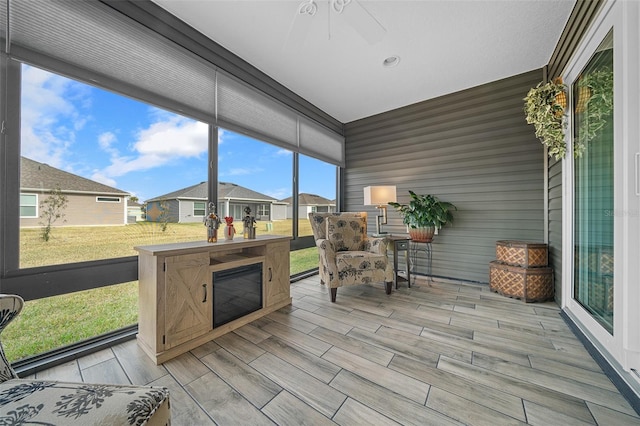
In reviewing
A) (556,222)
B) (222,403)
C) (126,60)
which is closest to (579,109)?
(556,222)

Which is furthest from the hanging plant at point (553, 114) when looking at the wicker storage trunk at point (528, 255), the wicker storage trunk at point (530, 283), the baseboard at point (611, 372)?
the baseboard at point (611, 372)

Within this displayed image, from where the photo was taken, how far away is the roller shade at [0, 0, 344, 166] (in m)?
1.45

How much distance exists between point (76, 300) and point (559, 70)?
494 centimetres

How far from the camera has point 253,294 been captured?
2254mm

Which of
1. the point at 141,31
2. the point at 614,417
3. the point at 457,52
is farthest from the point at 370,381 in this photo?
the point at 457,52

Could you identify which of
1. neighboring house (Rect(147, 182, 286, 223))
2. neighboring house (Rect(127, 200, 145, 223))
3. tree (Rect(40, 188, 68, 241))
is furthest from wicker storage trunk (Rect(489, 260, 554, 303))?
tree (Rect(40, 188, 68, 241))

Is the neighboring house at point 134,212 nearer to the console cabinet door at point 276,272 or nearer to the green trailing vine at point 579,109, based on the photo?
the console cabinet door at point 276,272

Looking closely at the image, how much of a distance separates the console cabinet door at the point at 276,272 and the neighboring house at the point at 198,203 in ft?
1.47

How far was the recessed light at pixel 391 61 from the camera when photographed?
2670 millimetres

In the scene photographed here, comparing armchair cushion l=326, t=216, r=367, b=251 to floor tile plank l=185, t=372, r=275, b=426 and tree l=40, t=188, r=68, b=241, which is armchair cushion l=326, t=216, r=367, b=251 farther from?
Answer: tree l=40, t=188, r=68, b=241

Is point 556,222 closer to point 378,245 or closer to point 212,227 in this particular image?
point 378,245

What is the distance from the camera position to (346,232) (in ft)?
10.5

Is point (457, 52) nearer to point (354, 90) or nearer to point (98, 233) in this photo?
point (354, 90)

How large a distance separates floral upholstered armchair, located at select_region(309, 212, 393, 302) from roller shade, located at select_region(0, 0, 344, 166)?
1.40 m
